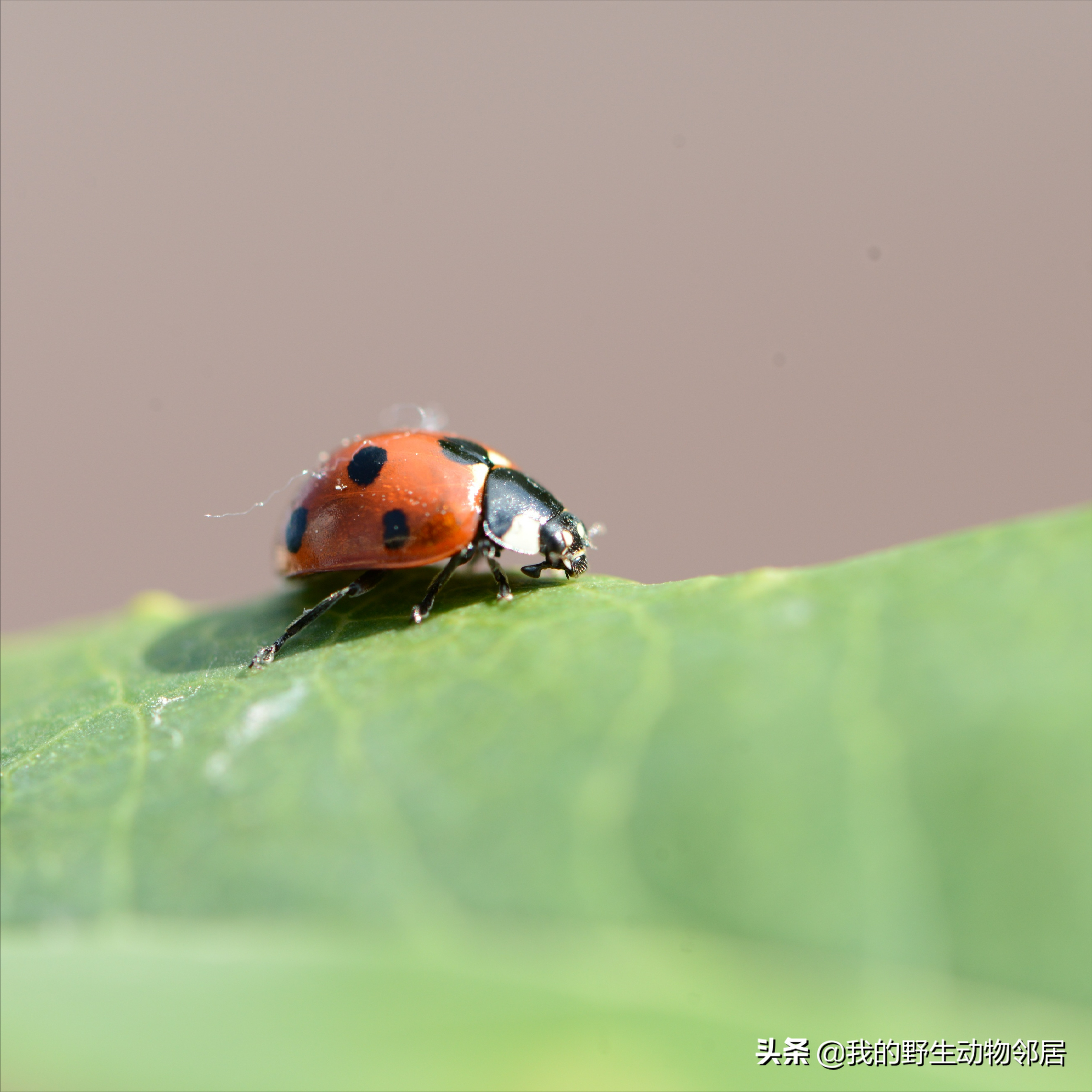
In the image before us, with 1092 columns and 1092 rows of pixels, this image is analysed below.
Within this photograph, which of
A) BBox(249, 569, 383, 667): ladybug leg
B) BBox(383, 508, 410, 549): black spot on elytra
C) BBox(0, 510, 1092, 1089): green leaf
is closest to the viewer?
BBox(0, 510, 1092, 1089): green leaf

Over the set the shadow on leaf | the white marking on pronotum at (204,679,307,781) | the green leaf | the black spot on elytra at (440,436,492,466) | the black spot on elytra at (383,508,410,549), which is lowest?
the green leaf

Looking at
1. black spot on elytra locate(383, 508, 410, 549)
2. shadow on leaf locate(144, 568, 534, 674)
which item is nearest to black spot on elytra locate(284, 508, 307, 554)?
shadow on leaf locate(144, 568, 534, 674)

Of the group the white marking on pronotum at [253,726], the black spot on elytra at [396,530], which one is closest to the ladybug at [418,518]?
the black spot on elytra at [396,530]

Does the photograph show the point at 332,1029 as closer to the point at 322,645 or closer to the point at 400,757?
the point at 400,757

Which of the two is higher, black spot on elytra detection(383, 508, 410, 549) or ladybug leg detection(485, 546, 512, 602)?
black spot on elytra detection(383, 508, 410, 549)

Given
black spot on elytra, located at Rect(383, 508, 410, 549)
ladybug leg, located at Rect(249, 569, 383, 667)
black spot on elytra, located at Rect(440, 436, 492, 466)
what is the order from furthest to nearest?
black spot on elytra, located at Rect(440, 436, 492, 466), black spot on elytra, located at Rect(383, 508, 410, 549), ladybug leg, located at Rect(249, 569, 383, 667)

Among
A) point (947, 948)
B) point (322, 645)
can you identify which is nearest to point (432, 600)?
point (322, 645)

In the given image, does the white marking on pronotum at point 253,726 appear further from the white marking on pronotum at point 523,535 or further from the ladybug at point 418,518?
the white marking on pronotum at point 523,535

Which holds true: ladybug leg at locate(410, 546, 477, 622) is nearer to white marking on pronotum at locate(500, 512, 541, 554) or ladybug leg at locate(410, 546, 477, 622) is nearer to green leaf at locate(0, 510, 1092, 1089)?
white marking on pronotum at locate(500, 512, 541, 554)
